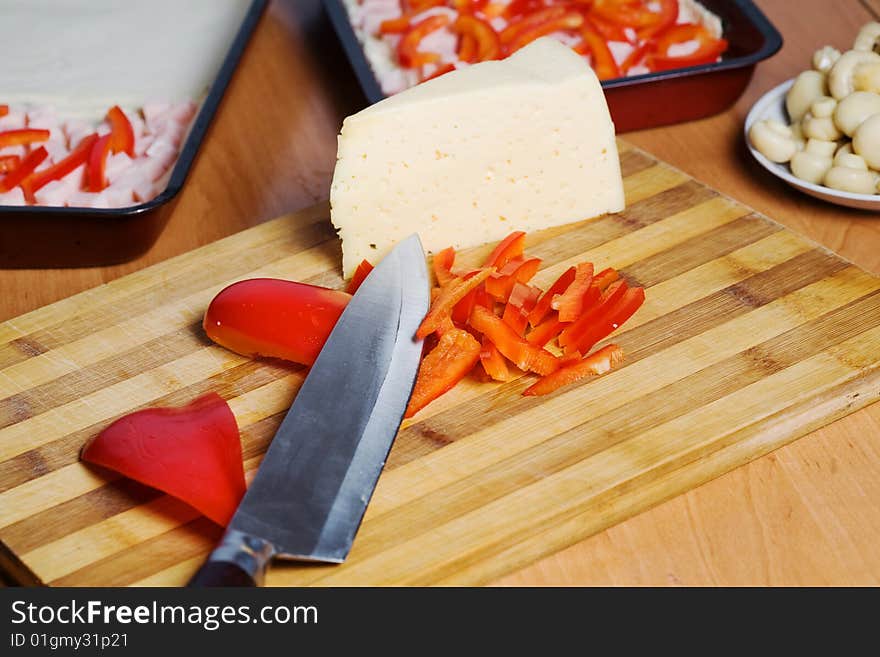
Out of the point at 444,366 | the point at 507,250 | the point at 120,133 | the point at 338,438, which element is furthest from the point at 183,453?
the point at 120,133

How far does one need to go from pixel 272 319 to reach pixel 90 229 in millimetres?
433

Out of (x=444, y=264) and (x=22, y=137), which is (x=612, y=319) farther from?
(x=22, y=137)

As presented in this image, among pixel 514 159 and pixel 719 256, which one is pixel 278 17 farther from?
pixel 719 256

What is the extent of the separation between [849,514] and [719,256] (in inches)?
18.9

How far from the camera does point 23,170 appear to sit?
76.7 inches

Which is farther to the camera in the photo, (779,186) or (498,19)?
(498,19)

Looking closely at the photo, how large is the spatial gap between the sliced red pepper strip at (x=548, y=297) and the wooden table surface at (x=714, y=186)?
33 cm

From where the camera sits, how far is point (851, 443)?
152 centimetres

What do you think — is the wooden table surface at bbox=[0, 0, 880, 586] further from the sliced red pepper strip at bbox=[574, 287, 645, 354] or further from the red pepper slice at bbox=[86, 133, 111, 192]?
the sliced red pepper strip at bbox=[574, 287, 645, 354]

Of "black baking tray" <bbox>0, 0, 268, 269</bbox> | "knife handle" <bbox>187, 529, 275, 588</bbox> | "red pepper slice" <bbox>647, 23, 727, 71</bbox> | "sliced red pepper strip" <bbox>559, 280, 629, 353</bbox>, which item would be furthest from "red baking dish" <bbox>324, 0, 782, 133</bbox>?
"knife handle" <bbox>187, 529, 275, 588</bbox>

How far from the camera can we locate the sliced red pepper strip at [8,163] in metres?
1.98

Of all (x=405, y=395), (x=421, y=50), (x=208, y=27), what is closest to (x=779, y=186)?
(x=421, y=50)

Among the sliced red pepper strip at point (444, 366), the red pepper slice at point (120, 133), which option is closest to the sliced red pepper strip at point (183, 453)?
the sliced red pepper strip at point (444, 366)

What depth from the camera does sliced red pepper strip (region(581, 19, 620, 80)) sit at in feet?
7.16
